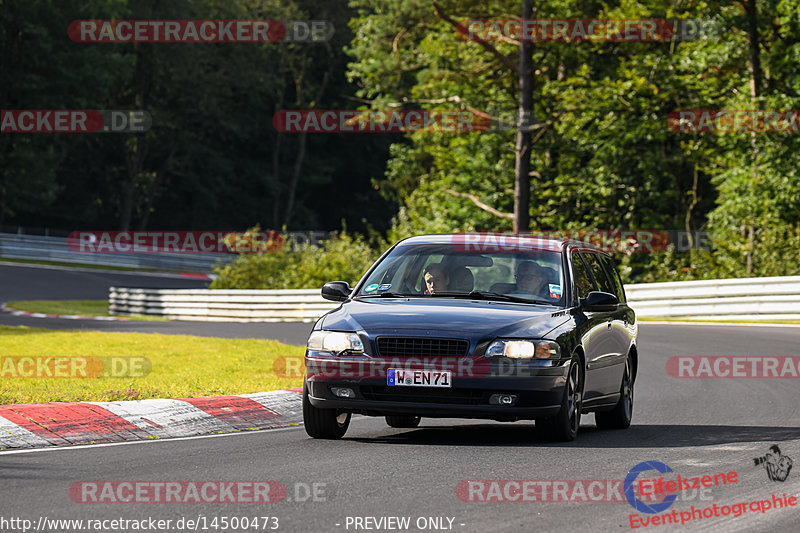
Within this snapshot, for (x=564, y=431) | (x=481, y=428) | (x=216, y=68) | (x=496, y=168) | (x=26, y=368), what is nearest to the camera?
(x=564, y=431)

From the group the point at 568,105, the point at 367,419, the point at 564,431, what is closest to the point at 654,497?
the point at 564,431

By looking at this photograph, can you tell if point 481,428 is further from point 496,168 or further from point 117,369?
point 496,168

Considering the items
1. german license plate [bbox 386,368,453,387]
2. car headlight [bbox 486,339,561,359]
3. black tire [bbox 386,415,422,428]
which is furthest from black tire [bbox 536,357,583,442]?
black tire [bbox 386,415,422,428]

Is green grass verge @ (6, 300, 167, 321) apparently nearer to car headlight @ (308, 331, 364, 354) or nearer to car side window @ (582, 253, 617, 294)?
car side window @ (582, 253, 617, 294)

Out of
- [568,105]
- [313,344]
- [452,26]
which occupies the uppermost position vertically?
[452,26]

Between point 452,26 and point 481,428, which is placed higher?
point 452,26

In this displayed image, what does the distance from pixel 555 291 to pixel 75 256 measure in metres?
55.3

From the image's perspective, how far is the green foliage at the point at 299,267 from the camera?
3816 cm

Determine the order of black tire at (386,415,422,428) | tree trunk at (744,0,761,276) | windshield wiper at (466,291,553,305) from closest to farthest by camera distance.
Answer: windshield wiper at (466,291,553,305), black tire at (386,415,422,428), tree trunk at (744,0,761,276)

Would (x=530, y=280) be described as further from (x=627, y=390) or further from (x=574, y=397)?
(x=627, y=390)

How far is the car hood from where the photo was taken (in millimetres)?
9727

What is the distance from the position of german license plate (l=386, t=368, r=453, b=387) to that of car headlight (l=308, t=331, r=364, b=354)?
319mm

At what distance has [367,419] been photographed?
480 inches

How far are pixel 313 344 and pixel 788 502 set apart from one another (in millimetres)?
4045
